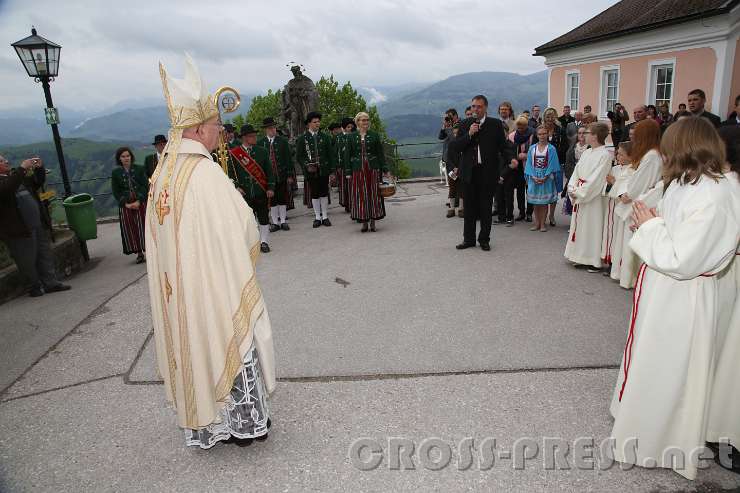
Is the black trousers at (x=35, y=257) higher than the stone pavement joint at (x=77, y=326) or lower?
higher

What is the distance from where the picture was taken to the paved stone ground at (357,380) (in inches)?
123

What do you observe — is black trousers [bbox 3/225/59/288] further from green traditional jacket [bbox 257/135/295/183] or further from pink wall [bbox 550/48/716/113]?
pink wall [bbox 550/48/716/113]

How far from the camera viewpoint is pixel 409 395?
3850 mm

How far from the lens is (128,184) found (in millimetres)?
8359

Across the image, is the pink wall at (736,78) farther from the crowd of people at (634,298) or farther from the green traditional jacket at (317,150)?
the crowd of people at (634,298)

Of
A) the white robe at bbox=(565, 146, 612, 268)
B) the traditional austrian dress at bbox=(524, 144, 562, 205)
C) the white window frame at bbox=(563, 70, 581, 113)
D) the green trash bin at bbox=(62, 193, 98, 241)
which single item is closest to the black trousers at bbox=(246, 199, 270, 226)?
the green trash bin at bbox=(62, 193, 98, 241)

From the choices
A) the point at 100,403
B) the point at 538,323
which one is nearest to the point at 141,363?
the point at 100,403

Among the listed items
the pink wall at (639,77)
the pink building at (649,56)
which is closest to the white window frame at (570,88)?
the pink building at (649,56)

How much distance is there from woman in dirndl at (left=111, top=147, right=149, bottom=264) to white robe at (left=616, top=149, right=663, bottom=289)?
7.05 m

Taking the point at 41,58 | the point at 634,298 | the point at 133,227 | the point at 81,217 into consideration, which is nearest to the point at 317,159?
the point at 133,227

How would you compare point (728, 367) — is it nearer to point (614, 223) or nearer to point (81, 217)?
point (614, 223)

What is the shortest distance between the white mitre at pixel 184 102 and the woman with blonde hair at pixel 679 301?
2.52 metres

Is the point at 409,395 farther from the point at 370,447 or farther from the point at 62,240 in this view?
the point at 62,240

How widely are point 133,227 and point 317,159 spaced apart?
364 cm
